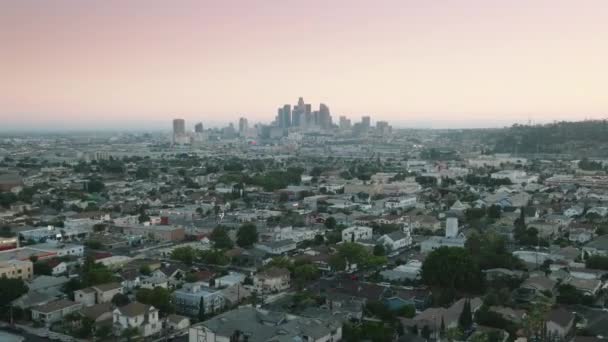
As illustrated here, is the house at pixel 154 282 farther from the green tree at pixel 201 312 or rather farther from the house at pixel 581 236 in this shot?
the house at pixel 581 236

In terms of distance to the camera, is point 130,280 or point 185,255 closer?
point 130,280

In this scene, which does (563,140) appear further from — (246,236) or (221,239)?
(221,239)

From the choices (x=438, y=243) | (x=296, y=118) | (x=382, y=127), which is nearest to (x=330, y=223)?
(x=438, y=243)

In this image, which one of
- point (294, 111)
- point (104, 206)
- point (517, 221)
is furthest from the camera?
point (294, 111)

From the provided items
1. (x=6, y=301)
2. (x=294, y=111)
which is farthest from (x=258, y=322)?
(x=294, y=111)

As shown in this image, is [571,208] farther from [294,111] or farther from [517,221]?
[294,111]

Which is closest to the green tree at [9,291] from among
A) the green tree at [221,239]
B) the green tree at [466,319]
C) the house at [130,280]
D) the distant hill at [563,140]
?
the house at [130,280]

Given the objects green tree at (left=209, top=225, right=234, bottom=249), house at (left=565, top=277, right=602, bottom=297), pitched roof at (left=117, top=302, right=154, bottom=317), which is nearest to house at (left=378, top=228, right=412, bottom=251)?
green tree at (left=209, top=225, right=234, bottom=249)
